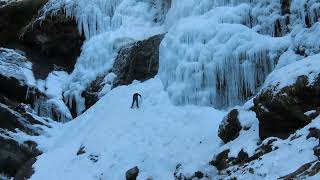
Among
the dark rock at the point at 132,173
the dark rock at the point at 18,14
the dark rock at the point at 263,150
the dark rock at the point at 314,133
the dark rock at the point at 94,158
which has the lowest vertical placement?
the dark rock at the point at 132,173

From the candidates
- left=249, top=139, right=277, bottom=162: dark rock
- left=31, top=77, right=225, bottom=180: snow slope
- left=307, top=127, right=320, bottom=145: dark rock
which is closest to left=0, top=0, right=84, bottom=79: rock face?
left=31, top=77, right=225, bottom=180: snow slope

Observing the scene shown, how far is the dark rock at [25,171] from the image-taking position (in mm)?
16330

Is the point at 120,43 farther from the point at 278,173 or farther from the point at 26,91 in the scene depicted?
the point at 278,173

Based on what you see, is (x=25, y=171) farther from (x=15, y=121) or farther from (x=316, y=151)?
(x=316, y=151)

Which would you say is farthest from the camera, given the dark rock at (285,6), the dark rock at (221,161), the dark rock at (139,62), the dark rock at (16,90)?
the dark rock at (16,90)

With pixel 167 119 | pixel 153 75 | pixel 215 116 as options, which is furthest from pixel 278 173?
pixel 153 75

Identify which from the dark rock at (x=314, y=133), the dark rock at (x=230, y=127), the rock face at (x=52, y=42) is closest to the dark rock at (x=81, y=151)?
the dark rock at (x=230, y=127)

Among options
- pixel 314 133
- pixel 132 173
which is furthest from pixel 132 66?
pixel 314 133

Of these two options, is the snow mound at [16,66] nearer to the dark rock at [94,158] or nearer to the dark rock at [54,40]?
the dark rock at [54,40]

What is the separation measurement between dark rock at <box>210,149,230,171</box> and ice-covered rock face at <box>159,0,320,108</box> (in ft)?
12.2

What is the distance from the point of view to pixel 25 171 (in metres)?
16.6

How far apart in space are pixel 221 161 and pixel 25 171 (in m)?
7.23

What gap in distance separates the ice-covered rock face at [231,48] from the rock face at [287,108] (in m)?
3.84

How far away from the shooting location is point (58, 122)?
66.5 ft
